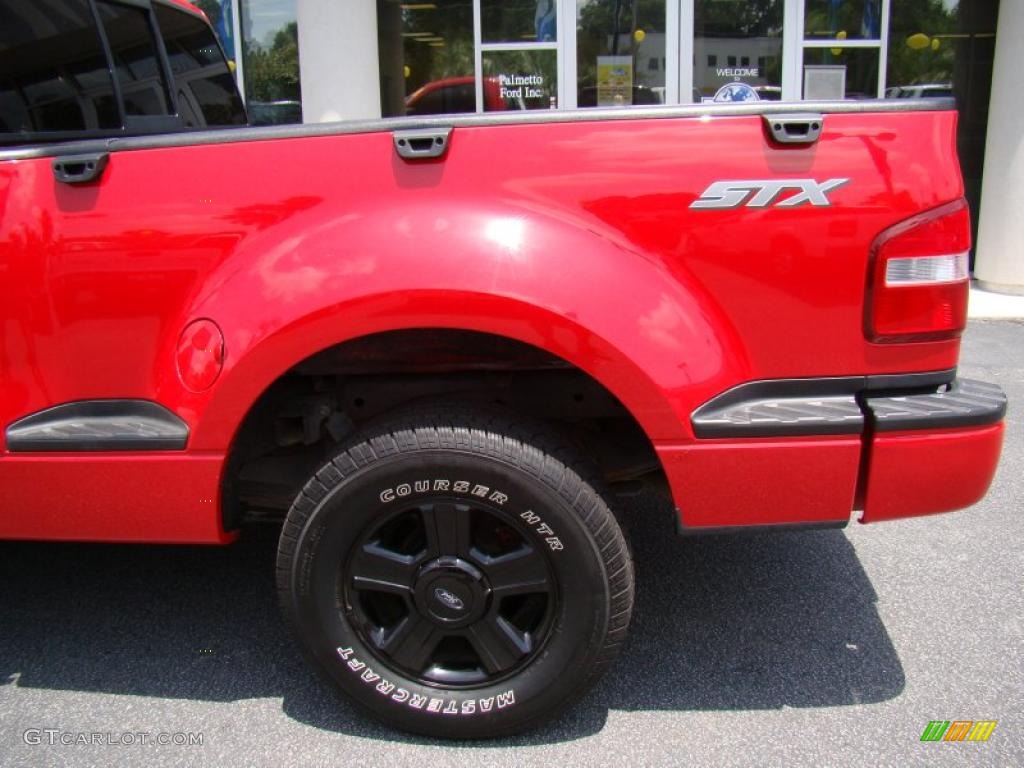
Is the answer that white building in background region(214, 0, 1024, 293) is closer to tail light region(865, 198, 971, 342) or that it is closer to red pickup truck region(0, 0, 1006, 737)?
red pickup truck region(0, 0, 1006, 737)

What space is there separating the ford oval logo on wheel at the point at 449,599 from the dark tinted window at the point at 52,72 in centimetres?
182

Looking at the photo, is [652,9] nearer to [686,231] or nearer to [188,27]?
[188,27]

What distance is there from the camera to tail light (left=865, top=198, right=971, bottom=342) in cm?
203

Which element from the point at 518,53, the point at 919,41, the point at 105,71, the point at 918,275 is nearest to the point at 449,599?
the point at 918,275

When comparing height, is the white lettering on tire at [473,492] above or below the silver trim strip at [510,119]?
below

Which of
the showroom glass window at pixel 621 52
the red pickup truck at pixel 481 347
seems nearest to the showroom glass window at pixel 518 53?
the showroom glass window at pixel 621 52

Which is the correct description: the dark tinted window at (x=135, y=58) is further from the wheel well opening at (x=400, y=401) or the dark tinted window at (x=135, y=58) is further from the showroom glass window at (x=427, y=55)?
the showroom glass window at (x=427, y=55)

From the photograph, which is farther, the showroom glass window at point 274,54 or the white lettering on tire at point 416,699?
the showroom glass window at point 274,54

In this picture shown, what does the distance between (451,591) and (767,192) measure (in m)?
1.21

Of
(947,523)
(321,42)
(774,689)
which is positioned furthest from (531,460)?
(321,42)

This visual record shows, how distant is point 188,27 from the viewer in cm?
400

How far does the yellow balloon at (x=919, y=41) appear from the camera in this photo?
9.32 metres

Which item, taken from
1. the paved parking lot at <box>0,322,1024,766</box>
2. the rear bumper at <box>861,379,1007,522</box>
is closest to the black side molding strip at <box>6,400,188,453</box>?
the paved parking lot at <box>0,322,1024,766</box>

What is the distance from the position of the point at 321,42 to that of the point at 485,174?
684 cm
